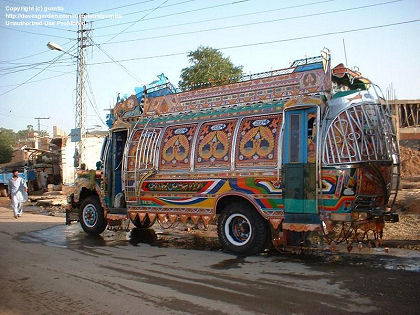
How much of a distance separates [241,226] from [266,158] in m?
1.49

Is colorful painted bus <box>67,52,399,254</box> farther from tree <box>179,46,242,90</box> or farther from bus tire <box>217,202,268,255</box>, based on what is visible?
tree <box>179,46,242,90</box>

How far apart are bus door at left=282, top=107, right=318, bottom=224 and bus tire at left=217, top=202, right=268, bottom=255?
65cm

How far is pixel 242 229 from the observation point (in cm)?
801

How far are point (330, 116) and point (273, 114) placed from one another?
3.91ft

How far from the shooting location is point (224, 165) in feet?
27.2

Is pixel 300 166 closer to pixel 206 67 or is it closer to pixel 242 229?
pixel 242 229

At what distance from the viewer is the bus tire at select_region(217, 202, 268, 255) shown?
763 cm

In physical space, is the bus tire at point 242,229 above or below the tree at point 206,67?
below

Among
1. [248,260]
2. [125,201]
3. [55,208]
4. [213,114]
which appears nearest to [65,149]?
[55,208]

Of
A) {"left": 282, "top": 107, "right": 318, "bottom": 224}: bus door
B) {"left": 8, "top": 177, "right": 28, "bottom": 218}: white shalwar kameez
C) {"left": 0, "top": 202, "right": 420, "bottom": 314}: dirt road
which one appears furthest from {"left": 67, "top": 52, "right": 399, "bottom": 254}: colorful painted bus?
{"left": 8, "top": 177, "right": 28, "bottom": 218}: white shalwar kameez

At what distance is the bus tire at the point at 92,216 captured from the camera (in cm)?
1084

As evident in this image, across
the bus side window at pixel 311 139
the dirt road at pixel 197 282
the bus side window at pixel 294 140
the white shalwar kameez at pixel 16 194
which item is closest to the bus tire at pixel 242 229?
the dirt road at pixel 197 282

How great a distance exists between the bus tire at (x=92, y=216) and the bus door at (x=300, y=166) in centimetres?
567

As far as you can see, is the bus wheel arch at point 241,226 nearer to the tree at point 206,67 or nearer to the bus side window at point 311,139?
the bus side window at point 311,139
